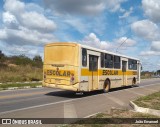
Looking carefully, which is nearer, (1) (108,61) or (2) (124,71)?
(1) (108,61)

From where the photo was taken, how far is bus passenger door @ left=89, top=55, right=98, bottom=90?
64.3ft

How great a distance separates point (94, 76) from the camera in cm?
2025

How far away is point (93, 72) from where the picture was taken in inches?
791

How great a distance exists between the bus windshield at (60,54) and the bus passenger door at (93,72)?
6.44 ft

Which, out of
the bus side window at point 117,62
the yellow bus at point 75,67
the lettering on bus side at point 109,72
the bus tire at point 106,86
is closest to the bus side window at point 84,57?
the yellow bus at point 75,67

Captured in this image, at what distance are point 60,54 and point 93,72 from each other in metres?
2.83

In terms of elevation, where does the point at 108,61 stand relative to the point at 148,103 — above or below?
above

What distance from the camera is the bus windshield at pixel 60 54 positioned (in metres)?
18.0

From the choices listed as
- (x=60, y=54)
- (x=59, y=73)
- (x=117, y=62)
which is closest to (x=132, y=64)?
(x=117, y=62)

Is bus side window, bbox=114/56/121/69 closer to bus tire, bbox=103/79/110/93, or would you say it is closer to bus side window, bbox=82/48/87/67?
bus tire, bbox=103/79/110/93

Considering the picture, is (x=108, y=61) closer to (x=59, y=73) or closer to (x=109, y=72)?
(x=109, y=72)

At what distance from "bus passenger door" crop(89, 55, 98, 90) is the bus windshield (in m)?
1.96

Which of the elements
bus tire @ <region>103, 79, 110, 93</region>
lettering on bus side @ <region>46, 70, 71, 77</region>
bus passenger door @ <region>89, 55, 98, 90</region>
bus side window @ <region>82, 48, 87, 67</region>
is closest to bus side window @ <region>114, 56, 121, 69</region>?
bus tire @ <region>103, 79, 110, 93</region>

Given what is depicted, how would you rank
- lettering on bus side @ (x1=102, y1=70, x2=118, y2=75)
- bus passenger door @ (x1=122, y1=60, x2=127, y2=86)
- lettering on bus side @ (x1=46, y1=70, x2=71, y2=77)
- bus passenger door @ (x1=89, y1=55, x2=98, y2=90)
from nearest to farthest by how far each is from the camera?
lettering on bus side @ (x1=46, y1=70, x2=71, y2=77), bus passenger door @ (x1=89, y1=55, x2=98, y2=90), lettering on bus side @ (x1=102, y1=70, x2=118, y2=75), bus passenger door @ (x1=122, y1=60, x2=127, y2=86)
